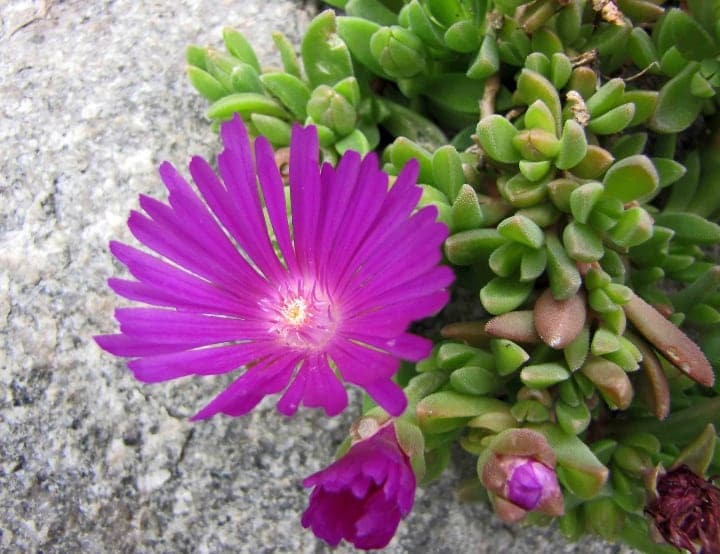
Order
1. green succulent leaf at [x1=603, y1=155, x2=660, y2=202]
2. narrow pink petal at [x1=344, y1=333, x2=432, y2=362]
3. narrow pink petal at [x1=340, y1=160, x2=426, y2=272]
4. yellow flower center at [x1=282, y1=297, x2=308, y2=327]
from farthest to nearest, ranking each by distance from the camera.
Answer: yellow flower center at [x1=282, y1=297, x2=308, y2=327] < green succulent leaf at [x1=603, y1=155, x2=660, y2=202] < narrow pink petal at [x1=340, y1=160, x2=426, y2=272] < narrow pink petal at [x1=344, y1=333, x2=432, y2=362]

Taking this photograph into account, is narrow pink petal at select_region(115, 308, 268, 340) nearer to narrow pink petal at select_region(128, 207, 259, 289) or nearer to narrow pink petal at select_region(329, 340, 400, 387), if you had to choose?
narrow pink petal at select_region(128, 207, 259, 289)

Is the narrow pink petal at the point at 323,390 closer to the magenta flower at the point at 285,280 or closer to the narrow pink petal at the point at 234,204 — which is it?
the magenta flower at the point at 285,280

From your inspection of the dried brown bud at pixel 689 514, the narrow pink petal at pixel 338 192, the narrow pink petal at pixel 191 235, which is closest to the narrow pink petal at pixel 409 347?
the narrow pink petal at pixel 338 192

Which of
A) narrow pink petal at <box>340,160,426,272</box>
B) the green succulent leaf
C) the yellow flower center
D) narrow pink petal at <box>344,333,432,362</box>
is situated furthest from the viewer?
the yellow flower center

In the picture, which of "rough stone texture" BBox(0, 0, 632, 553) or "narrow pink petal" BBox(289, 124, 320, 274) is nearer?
"narrow pink petal" BBox(289, 124, 320, 274)

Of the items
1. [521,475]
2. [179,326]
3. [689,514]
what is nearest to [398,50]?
[179,326]

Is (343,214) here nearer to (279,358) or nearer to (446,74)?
(279,358)

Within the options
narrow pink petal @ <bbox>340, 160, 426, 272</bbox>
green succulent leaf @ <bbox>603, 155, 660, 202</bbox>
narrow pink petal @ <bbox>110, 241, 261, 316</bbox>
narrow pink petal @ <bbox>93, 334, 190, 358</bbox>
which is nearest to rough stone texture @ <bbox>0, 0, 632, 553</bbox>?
narrow pink petal @ <bbox>110, 241, 261, 316</bbox>
